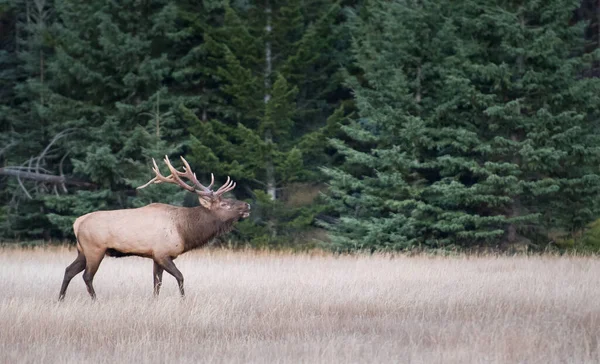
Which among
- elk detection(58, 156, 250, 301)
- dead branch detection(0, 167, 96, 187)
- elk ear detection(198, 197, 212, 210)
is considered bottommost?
dead branch detection(0, 167, 96, 187)

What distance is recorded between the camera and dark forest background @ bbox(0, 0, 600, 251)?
1645cm

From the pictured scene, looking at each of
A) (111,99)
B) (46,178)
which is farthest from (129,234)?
(111,99)

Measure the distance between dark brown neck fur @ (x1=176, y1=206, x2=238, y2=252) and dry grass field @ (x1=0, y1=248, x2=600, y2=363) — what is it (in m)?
0.66

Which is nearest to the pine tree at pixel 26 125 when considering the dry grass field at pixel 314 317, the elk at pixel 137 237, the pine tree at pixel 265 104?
the pine tree at pixel 265 104

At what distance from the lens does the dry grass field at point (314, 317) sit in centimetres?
644

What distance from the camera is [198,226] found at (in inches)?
398

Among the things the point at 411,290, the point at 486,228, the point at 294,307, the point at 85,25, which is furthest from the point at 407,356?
the point at 85,25

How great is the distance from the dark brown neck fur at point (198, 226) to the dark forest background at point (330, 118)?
A: 266 inches

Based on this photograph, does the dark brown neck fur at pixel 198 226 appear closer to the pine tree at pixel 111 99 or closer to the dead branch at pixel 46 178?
the pine tree at pixel 111 99

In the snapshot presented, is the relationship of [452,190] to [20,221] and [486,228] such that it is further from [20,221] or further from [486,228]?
[20,221]

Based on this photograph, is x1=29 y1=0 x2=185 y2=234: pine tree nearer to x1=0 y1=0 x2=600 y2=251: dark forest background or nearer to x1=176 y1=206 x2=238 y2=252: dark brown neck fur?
x1=0 y1=0 x2=600 y2=251: dark forest background

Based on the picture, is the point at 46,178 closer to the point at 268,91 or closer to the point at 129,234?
the point at 268,91

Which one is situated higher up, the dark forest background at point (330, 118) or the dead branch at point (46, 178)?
the dark forest background at point (330, 118)

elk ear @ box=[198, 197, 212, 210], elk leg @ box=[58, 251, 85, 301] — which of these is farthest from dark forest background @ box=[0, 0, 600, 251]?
elk leg @ box=[58, 251, 85, 301]
